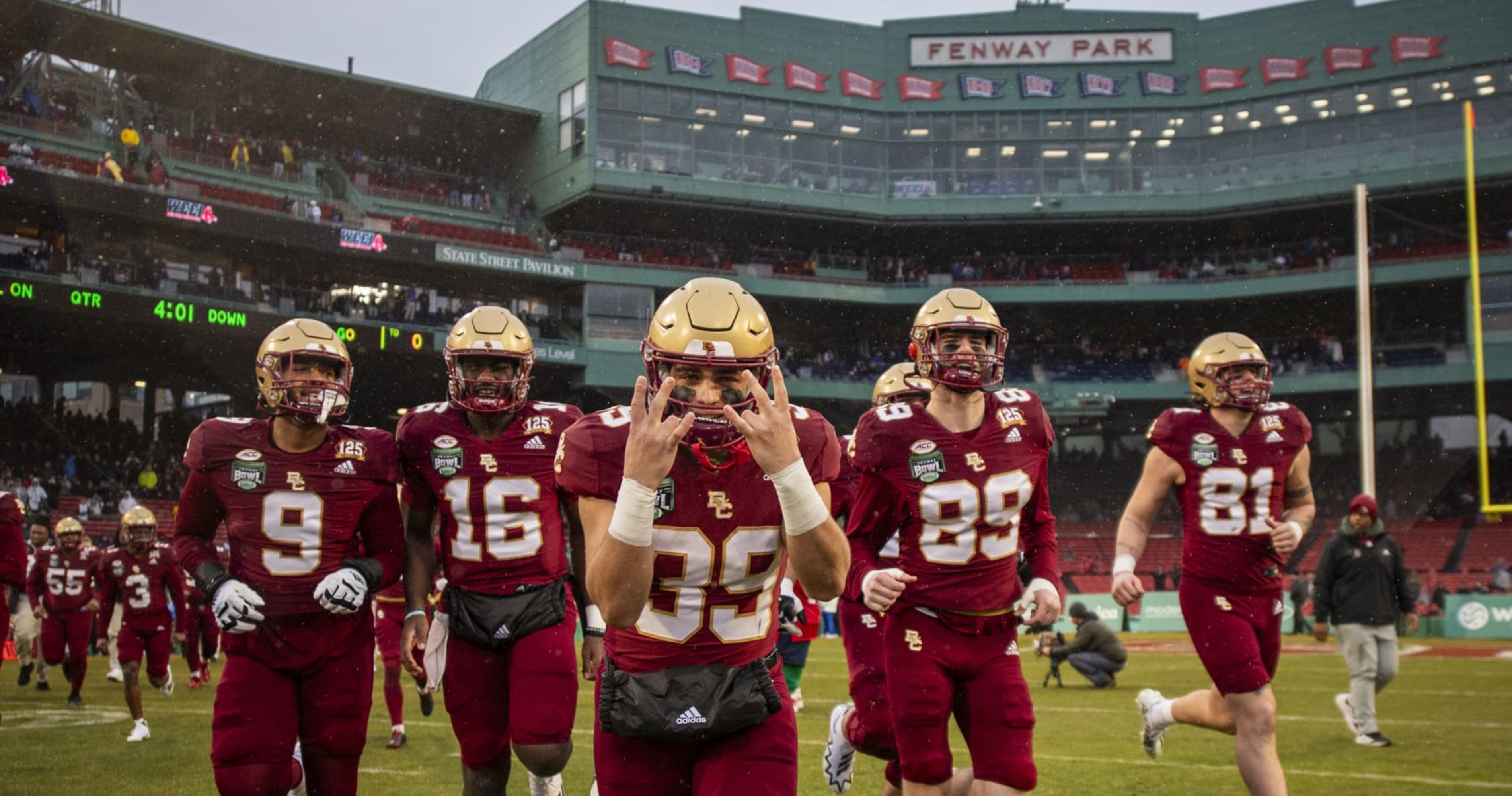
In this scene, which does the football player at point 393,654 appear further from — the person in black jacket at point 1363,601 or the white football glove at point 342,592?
the person in black jacket at point 1363,601

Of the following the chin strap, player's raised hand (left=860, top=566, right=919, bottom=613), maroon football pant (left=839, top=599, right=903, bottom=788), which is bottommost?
maroon football pant (left=839, top=599, right=903, bottom=788)

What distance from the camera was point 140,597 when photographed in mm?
12797

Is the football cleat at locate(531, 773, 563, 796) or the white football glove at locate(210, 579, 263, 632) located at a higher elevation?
the white football glove at locate(210, 579, 263, 632)

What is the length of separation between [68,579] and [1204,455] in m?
13.5

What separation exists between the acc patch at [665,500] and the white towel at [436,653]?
2.60 meters

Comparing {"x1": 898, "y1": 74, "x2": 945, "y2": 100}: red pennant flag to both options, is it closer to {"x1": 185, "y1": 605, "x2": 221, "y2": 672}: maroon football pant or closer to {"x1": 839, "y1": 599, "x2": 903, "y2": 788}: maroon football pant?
{"x1": 185, "y1": 605, "x2": 221, "y2": 672}: maroon football pant

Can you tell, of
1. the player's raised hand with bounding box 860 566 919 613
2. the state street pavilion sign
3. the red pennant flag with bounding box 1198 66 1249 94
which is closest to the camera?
the player's raised hand with bounding box 860 566 919 613

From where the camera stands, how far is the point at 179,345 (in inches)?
1302

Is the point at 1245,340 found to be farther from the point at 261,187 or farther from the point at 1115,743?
the point at 261,187

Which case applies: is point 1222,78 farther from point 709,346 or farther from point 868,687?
point 709,346

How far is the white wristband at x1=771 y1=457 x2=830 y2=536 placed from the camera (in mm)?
3549

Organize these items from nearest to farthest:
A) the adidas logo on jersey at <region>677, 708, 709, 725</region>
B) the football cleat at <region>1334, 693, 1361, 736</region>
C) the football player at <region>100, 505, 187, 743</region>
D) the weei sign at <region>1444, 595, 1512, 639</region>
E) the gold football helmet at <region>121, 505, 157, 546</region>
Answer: the adidas logo on jersey at <region>677, 708, 709, 725</region>
the football cleat at <region>1334, 693, 1361, 736</region>
the football player at <region>100, 505, 187, 743</region>
the gold football helmet at <region>121, 505, 157, 546</region>
the weei sign at <region>1444, 595, 1512, 639</region>

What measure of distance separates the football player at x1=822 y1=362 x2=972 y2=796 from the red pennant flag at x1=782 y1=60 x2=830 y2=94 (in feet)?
124

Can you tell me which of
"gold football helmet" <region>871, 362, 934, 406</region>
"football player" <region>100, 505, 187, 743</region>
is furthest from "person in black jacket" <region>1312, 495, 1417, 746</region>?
"football player" <region>100, 505, 187, 743</region>
